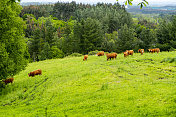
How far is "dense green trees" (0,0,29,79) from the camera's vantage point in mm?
16453

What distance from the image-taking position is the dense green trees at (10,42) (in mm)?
16453

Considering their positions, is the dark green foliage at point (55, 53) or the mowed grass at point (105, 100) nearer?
the mowed grass at point (105, 100)

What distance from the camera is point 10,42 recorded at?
17578 millimetres

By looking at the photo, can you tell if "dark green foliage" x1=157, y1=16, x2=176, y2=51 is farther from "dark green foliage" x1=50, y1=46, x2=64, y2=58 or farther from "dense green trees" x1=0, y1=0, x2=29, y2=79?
"dense green trees" x1=0, y1=0, x2=29, y2=79

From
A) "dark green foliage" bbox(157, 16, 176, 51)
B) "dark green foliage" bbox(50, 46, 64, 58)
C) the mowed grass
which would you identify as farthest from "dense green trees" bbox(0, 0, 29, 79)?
"dark green foliage" bbox(157, 16, 176, 51)

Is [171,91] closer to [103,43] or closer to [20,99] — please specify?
[20,99]

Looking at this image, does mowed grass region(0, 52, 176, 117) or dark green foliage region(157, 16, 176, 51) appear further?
dark green foliage region(157, 16, 176, 51)

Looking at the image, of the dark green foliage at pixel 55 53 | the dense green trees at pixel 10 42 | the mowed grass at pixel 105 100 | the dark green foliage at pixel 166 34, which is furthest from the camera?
the dark green foliage at pixel 55 53

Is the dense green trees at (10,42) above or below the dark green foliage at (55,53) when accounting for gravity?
above

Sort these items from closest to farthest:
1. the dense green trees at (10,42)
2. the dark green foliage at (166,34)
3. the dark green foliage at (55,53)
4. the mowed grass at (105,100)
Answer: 1. the mowed grass at (105,100)
2. the dense green trees at (10,42)
3. the dark green foliage at (166,34)
4. the dark green foliage at (55,53)

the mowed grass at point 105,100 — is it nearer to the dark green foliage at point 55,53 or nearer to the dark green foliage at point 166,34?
the dark green foliage at point 166,34

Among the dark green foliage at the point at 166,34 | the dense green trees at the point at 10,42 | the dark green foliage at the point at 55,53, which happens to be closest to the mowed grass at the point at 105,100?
the dense green trees at the point at 10,42

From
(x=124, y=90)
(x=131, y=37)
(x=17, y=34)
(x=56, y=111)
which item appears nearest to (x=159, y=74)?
(x=124, y=90)

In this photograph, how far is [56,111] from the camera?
9.49 meters
